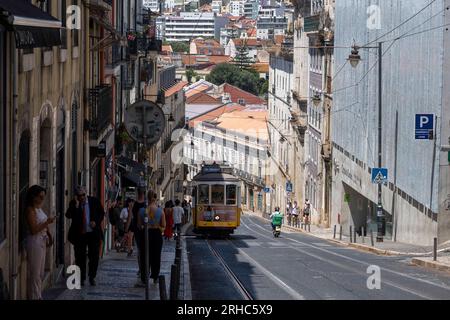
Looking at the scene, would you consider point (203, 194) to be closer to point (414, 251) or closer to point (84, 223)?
point (414, 251)

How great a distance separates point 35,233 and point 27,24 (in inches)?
138

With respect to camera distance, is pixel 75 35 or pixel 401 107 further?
pixel 401 107

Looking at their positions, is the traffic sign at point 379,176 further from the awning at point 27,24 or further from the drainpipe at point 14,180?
the awning at point 27,24

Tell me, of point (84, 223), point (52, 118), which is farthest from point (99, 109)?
point (84, 223)

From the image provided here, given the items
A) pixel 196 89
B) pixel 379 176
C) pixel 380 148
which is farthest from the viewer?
pixel 196 89

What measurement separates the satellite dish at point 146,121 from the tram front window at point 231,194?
3035cm

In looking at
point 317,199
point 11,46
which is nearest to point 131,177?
point 11,46

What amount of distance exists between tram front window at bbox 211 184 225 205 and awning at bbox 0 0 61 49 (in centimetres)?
3141

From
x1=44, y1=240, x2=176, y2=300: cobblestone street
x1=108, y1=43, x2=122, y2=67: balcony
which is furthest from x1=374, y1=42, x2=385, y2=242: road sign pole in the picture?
x1=44, y1=240, x2=176, y2=300: cobblestone street

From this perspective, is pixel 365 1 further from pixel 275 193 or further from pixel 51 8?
pixel 275 193

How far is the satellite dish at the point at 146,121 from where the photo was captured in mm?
14766

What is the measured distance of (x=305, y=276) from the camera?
77.7ft

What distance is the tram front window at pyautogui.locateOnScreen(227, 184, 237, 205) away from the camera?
45219mm
